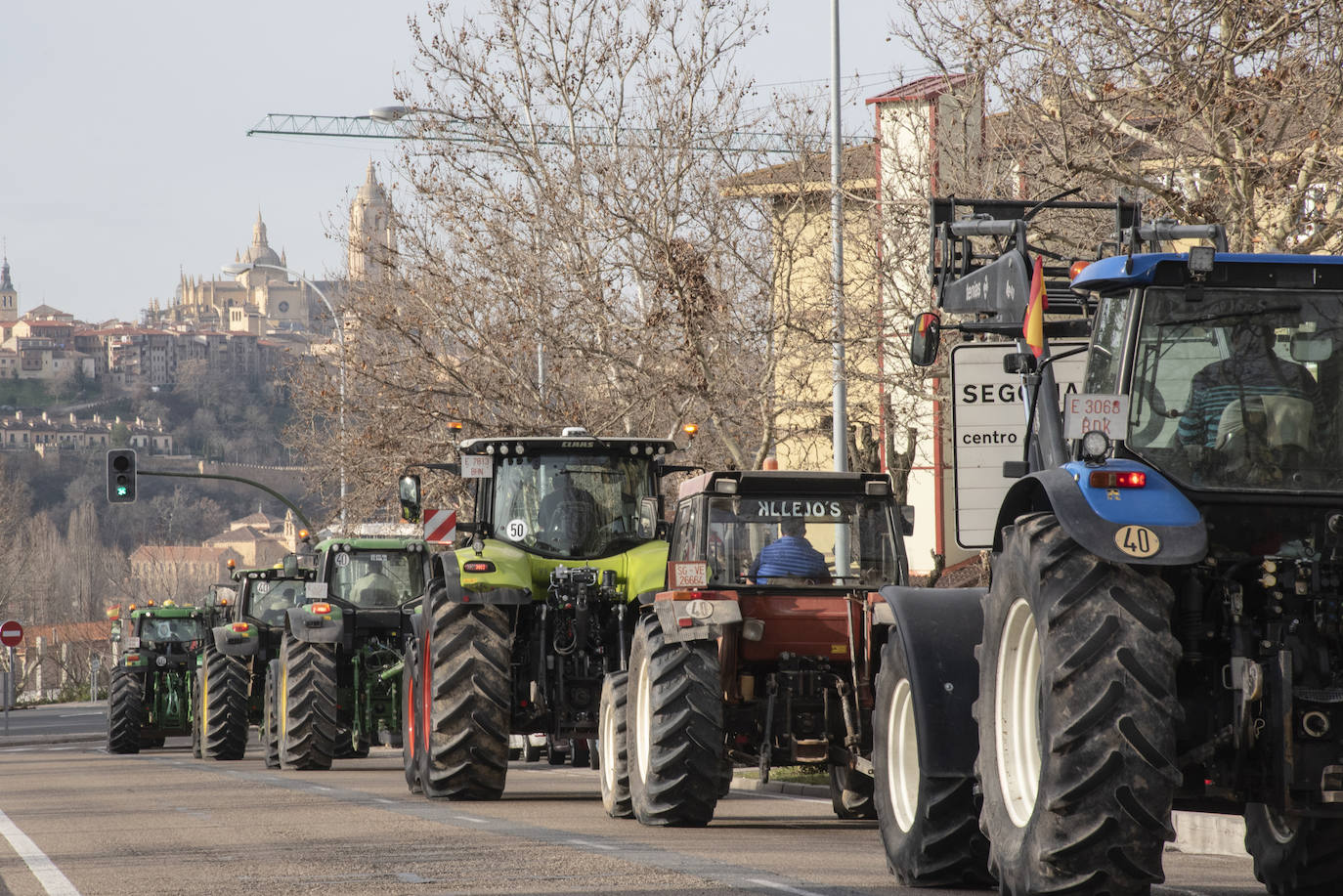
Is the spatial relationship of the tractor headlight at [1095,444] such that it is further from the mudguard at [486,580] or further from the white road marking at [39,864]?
the mudguard at [486,580]

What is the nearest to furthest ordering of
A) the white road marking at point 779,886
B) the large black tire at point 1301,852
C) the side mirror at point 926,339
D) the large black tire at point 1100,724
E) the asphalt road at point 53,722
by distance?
the large black tire at point 1100,724 → the large black tire at point 1301,852 → the white road marking at point 779,886 → the side mirror at point 926,339 → the asphalt road at point 53,722

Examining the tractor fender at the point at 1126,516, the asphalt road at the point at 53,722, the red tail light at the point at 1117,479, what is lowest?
the asphalt road at the point at 53,722

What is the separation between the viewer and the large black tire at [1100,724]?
21.5ft

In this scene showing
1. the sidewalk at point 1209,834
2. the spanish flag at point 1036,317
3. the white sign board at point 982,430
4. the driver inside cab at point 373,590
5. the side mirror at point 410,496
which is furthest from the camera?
the driver inside cab at point 373,590

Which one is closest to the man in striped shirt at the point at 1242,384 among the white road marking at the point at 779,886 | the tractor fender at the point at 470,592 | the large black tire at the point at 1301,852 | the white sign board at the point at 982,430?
the large black tire at the point at 1301,852

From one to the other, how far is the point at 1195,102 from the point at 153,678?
2150cm

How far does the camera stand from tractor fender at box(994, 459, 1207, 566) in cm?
665

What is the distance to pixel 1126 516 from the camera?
6762 mm

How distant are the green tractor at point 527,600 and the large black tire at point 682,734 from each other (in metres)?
2.56

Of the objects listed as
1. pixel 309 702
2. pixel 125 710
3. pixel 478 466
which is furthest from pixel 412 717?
pixel 125 710

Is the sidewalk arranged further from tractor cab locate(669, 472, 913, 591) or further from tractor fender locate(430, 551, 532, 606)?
tractor fender locate(430, 551, 532, 606)

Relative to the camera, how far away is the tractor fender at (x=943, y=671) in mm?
8867

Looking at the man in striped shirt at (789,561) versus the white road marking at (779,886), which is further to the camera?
the man in striped shirt at (789,561)

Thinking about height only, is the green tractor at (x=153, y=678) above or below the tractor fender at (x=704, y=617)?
below
